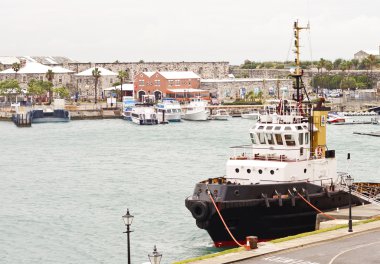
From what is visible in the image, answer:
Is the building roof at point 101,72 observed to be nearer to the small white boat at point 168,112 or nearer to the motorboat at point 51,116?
the motorboat at point 51,116

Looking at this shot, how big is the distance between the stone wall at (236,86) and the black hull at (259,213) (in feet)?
485

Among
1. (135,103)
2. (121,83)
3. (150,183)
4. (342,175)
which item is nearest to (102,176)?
(150,183)


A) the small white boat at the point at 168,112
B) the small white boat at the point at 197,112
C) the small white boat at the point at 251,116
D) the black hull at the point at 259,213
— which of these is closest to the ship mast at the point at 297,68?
the black hull at the point at 259,213

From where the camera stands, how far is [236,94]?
197250 millimetres

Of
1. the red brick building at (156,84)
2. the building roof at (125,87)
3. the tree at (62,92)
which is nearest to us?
the tree at (62,92)

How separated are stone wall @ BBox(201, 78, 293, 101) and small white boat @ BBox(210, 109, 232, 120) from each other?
19218 mm

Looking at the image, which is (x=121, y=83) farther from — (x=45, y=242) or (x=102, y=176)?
(x=45, y=242)

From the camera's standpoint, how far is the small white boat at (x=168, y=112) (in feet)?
506

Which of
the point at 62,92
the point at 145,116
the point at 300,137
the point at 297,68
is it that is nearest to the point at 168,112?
the point at 145,116

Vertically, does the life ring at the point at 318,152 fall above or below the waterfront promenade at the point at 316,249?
above

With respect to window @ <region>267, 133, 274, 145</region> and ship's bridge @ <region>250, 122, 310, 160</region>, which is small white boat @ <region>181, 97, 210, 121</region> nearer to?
ship's bridge @ <region>250, 122, 310, 160</region>

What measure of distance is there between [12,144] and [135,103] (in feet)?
181

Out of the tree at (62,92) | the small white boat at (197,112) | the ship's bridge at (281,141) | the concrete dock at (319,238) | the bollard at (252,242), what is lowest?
the small white boat at (197,112)

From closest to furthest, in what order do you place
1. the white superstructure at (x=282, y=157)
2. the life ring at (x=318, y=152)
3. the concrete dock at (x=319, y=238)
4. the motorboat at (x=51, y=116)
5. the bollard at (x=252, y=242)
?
the concrete dock at (x=319, y=238), the bollard at (x=252, y=242), the white superstructure at (x=282, y=157), the life ring at (x=318, y=152), the motorboat at (x=51, y=116)
